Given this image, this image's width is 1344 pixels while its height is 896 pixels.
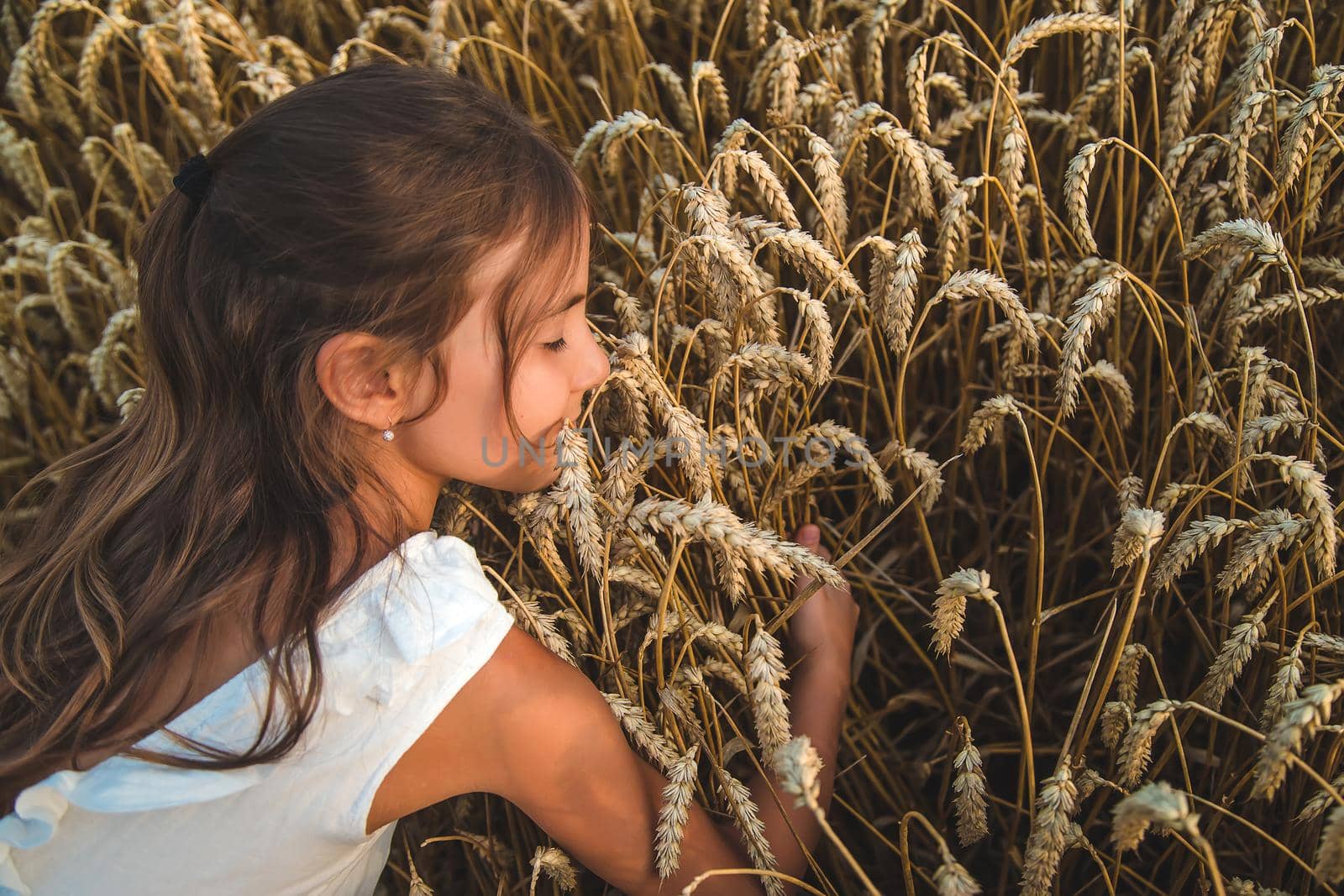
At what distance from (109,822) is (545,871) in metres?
0.49

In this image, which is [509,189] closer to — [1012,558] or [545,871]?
[545,871]

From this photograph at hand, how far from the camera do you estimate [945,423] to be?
1374mm

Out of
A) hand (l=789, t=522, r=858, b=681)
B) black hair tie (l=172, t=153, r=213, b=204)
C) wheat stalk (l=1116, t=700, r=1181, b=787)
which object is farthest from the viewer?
hand (l=789, t=522, r=858, b=681)

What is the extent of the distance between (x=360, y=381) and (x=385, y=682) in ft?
1.00

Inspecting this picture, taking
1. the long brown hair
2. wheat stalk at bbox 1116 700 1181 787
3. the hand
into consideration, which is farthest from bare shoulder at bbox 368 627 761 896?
wheat stalk at bbox 1116 700 1181 787

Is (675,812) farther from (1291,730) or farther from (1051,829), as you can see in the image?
(1291,730)

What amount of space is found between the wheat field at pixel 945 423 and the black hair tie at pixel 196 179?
1.40 ft

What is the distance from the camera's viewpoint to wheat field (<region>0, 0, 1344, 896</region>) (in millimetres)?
972

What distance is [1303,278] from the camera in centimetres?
128

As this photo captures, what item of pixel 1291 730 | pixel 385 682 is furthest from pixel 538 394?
pixel 1291 730

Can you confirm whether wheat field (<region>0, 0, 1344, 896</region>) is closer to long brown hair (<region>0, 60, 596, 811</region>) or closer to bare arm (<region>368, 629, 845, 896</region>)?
bare arm (<region>368, 629, 845, 896</region>)

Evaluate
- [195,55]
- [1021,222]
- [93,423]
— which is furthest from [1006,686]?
[93,423]

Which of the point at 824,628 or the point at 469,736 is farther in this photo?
the point at 824,628

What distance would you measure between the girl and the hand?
18cm
